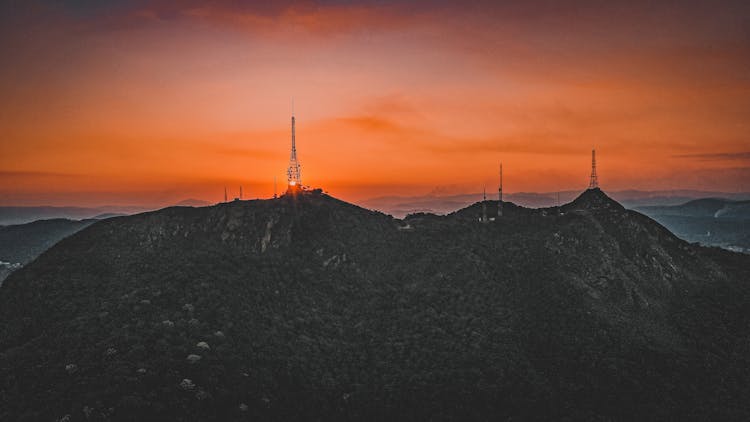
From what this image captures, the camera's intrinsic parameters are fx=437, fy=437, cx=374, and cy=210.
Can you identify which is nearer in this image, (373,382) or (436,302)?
(373,382)

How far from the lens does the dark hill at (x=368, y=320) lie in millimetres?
71000

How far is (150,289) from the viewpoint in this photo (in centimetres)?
9519

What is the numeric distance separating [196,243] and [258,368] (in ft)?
190

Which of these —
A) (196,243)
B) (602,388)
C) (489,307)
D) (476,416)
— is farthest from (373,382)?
(196,243)

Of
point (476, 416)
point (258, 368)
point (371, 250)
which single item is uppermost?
point (371, 250)

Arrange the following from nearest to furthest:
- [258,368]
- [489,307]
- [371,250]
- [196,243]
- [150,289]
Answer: [258,368] → [150,289] → [489,307] → [196,243] → [371,250]

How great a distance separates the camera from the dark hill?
233 feet

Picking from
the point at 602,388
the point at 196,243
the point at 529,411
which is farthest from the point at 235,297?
the point at 602,388

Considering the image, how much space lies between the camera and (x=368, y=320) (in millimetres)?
104812

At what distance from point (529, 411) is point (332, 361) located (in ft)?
124

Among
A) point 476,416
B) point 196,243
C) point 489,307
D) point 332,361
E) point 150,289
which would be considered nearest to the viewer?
point 476,416

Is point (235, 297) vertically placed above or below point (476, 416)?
above

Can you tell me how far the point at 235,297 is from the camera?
322 ft

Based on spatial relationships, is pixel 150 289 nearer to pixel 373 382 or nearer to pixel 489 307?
pixel 373 382
